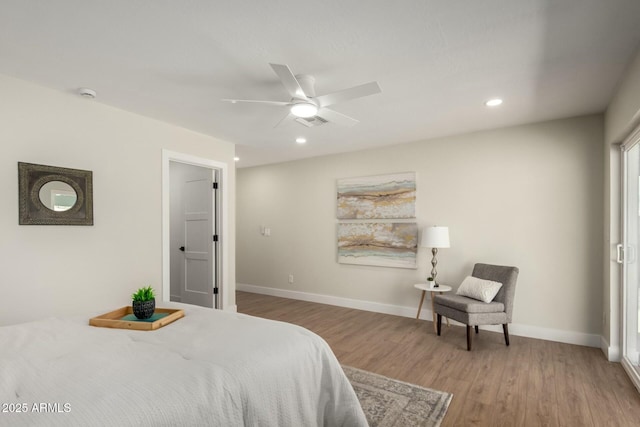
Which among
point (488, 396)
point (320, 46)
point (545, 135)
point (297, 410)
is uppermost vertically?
point (320, 46)

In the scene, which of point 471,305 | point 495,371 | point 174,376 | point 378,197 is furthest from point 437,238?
point 174,376

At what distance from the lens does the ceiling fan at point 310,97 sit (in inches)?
82.9

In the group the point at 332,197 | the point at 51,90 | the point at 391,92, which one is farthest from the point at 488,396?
the point at 51,90

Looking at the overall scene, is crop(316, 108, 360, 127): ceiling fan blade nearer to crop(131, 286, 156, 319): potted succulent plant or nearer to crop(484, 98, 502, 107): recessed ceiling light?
crop(484, 98, 502, 107): recessed ceiling light

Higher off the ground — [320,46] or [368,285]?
[320,46]

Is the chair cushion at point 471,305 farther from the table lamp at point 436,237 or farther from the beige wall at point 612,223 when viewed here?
the beige wall at point 612,223

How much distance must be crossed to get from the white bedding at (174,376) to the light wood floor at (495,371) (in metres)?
1.16

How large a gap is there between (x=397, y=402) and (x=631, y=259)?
2.40m

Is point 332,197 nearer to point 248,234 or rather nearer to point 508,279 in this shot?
point 248,234

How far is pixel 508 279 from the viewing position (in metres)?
3.45

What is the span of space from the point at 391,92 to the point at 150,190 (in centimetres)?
266

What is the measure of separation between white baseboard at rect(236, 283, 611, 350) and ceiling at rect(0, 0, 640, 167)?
93.4 inches

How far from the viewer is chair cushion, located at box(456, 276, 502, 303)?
134 inches

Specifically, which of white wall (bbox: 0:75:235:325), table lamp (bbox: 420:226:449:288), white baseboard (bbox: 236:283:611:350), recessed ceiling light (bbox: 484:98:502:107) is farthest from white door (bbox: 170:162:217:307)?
recessed ceiling light (bbox: 484:98:502:107)
